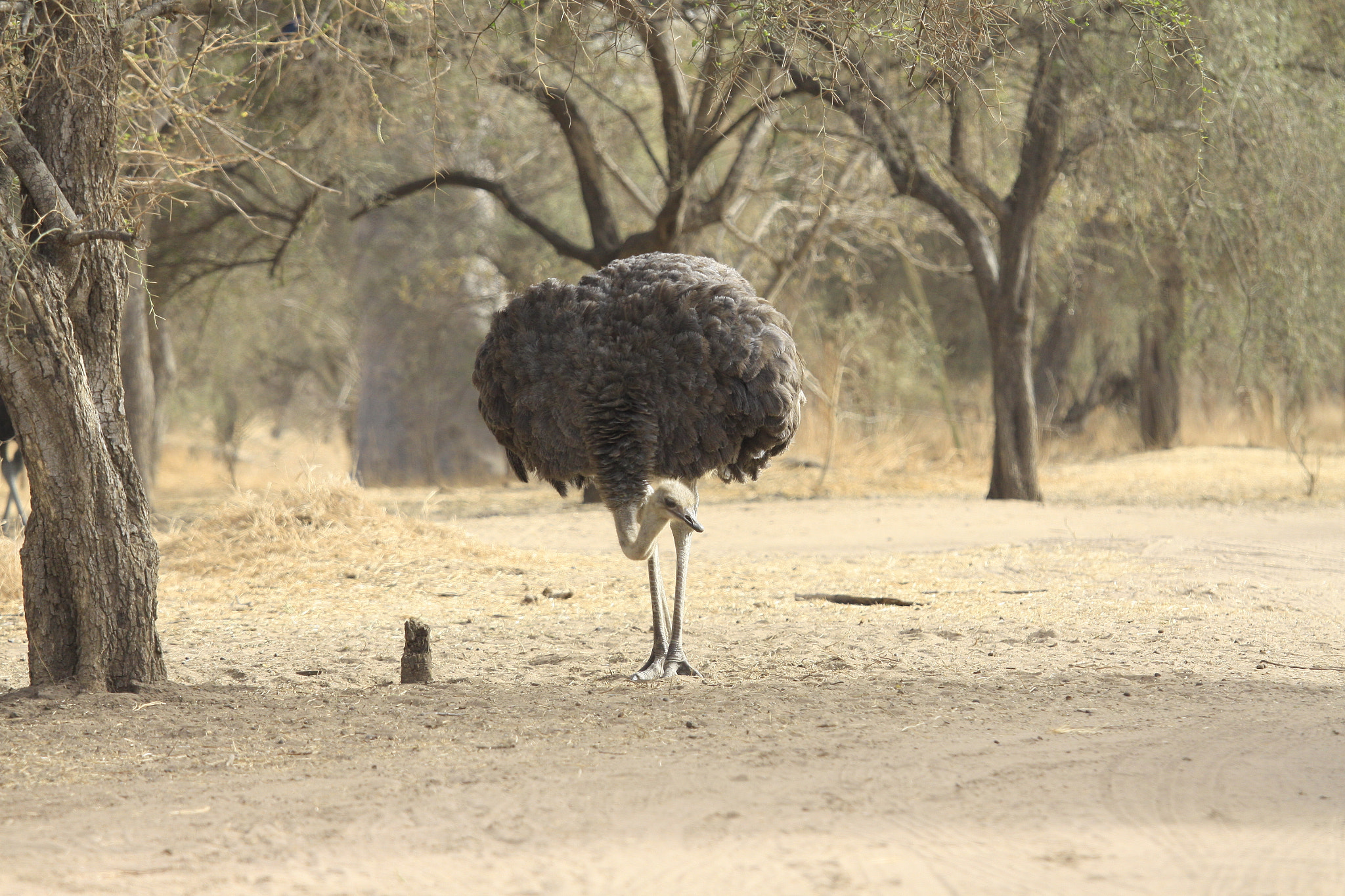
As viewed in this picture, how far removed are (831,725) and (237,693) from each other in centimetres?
222

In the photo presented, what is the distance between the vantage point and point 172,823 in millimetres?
3154

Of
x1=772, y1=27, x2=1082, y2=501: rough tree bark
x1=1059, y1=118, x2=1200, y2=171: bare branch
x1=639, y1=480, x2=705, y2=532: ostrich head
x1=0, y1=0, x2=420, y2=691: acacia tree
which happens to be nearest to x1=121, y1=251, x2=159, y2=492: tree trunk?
x1=0, y1=0, x2=420, y2=691: acacia tree

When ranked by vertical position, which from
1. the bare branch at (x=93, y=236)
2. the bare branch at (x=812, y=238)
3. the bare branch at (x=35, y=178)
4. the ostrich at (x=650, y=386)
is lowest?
the ostrich at (x=650, y=386)

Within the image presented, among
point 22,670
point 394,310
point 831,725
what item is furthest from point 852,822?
point 394,310

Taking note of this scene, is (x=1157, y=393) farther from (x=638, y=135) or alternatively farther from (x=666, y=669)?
(x=666, y=669)

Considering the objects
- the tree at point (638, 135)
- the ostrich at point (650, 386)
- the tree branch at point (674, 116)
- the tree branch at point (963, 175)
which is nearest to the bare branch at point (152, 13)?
the ostrich at point (650, 386)

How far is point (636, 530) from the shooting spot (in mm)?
4852

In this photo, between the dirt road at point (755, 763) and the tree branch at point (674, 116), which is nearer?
the dirt road at point (755, 763)

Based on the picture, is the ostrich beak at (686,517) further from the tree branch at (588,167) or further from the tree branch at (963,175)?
the tree branch at (588,167)

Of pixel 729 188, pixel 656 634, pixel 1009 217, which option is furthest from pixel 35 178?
pixel 1009 217

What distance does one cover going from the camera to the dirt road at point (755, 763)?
279 cm

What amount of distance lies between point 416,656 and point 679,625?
1.07 metres

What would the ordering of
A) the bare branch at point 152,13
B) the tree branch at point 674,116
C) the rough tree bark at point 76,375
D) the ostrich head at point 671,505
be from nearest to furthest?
the rough tree bark at point 76,375 → the bare branch at point 152,13 → the ostrich head at point 671,505 → the tree branch at point 674,116

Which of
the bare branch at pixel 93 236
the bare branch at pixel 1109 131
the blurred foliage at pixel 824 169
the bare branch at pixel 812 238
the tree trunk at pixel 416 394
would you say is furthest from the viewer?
the tree trunk at pixel 416 394
